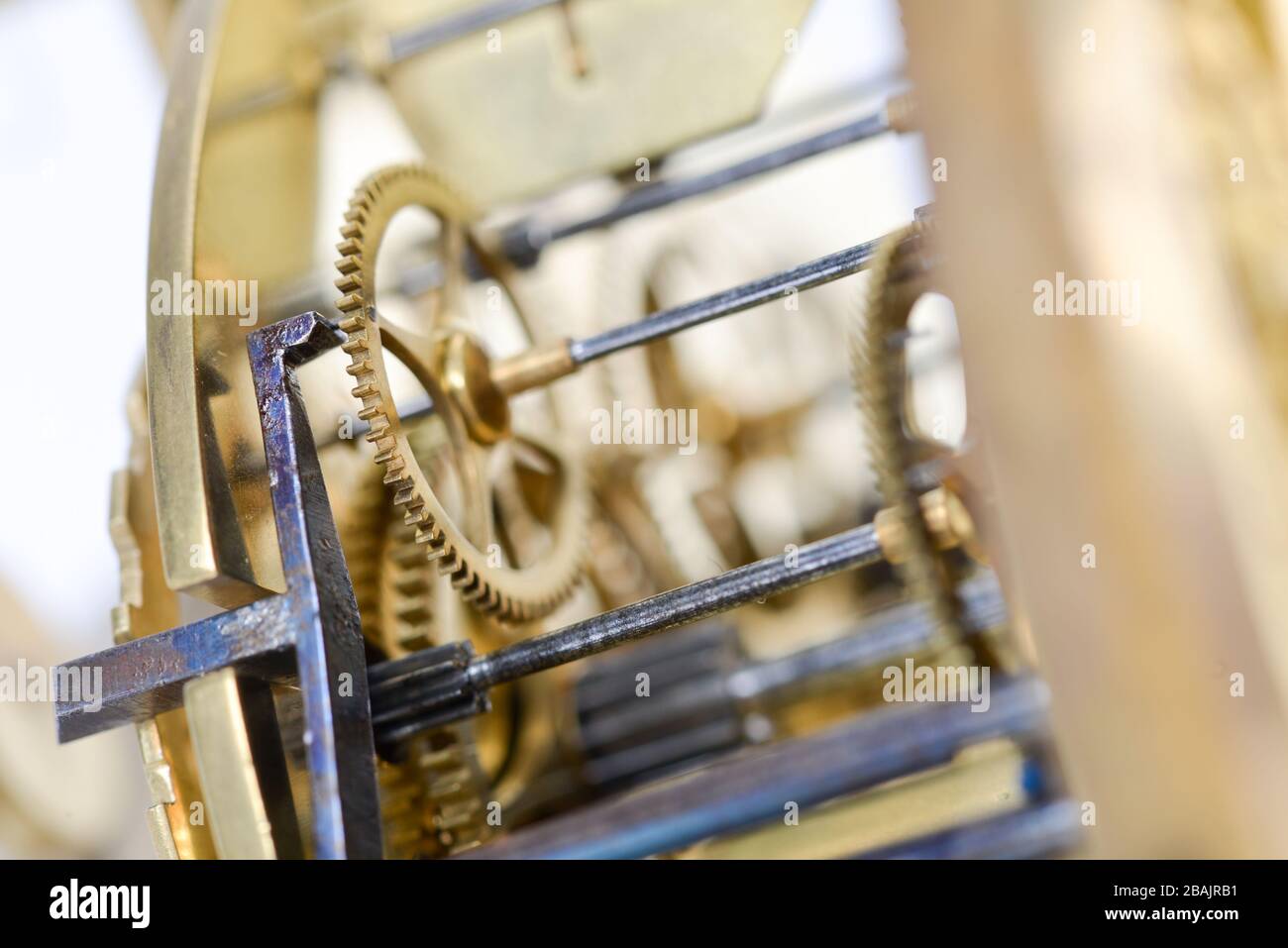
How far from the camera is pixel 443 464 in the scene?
66 centimetres

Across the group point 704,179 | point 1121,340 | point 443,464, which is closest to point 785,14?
point 704,179

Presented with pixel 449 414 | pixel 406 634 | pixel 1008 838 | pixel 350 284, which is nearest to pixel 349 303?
pixel 350 284

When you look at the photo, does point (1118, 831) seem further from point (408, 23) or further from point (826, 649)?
point (408, 23)

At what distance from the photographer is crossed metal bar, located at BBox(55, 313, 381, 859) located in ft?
1.50

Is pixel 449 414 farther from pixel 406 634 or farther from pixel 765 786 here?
pixel 765 786

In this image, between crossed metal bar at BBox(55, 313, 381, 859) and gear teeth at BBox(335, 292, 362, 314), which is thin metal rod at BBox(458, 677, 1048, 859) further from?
gear teeth at BBox(335, 292, 362, 314)

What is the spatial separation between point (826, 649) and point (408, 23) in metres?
0.59

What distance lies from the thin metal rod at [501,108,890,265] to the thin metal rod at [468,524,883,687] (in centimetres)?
37

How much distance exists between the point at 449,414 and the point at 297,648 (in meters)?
0.21

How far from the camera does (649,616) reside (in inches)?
21.0

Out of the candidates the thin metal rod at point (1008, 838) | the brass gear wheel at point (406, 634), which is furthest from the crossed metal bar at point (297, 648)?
the thin metal rod at point (1008, 838)

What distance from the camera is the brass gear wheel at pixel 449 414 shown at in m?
0.53

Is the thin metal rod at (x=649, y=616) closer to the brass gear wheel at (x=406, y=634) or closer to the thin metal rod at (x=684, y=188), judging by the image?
the brass gear wheel at (x=406, y=634)

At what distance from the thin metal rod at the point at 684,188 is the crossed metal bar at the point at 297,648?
34cm
